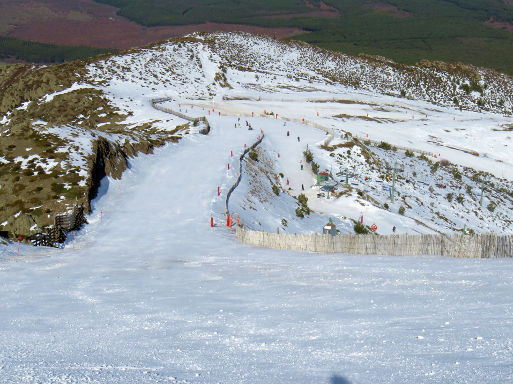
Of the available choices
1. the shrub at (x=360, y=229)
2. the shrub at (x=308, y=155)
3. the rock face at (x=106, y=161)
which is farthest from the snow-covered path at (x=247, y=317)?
the shrub at (x=308, y=155)

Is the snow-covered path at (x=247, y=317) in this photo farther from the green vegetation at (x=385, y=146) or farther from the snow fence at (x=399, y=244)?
the green vegetation at (x=385, y=146)

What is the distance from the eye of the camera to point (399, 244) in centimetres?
2191

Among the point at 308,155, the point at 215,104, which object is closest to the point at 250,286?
the point at 308,155

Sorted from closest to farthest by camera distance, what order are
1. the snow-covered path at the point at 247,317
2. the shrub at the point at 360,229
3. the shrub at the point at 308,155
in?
the snow-covered path at the point at 247,317
the shrub at the point at 360,229
the shrub at the point at 308,155

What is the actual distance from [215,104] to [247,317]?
3269 inches

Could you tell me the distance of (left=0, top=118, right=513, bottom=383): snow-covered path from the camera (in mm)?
8547

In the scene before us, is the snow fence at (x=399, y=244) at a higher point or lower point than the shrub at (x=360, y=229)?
higher

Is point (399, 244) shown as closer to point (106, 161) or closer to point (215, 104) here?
point (106, 161)

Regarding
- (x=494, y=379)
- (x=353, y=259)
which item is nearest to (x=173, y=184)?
(x=353, y=259)

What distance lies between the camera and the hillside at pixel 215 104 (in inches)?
1389

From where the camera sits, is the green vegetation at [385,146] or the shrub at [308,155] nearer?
the shrub at [308,155]

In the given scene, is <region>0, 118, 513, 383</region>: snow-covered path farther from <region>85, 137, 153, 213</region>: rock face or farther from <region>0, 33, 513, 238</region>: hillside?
<region>0, 33, 513, 238</region>: hillside

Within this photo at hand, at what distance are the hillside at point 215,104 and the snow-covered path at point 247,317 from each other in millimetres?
12028

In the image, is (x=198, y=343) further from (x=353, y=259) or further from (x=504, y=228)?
(x=504, y=228)
